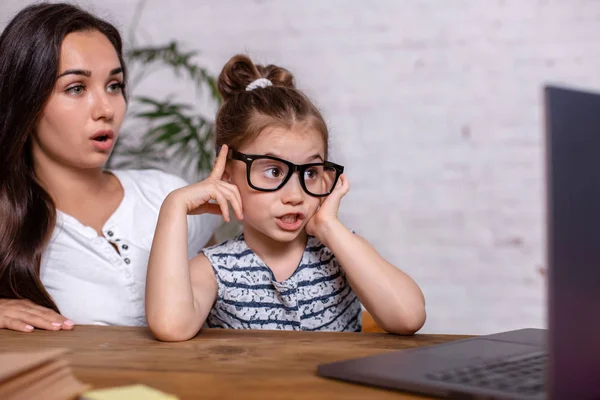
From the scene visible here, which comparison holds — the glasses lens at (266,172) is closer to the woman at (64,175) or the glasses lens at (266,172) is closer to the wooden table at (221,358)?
the wooden table at (221,358)

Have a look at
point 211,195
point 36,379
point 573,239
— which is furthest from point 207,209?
point 573,239

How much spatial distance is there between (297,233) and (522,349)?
1.75 feet

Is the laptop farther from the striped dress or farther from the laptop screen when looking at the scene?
the striped dress

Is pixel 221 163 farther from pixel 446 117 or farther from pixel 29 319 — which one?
pixel 446 117

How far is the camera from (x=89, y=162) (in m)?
1.64

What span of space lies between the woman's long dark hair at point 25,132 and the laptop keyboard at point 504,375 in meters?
1.01

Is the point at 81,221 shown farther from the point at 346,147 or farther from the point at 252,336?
the point at 346,147

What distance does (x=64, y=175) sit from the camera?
1714mm

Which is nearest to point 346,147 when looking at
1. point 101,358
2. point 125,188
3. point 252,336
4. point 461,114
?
point 461,114

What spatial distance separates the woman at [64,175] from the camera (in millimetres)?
1593

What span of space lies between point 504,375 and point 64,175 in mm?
1219

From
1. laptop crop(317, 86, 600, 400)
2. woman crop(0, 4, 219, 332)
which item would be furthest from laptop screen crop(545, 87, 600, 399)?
woman crop(0, 4, 219, 332)

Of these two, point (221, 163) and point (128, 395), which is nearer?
point (128, 395)

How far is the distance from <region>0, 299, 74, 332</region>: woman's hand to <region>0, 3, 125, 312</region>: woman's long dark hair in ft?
0.44
